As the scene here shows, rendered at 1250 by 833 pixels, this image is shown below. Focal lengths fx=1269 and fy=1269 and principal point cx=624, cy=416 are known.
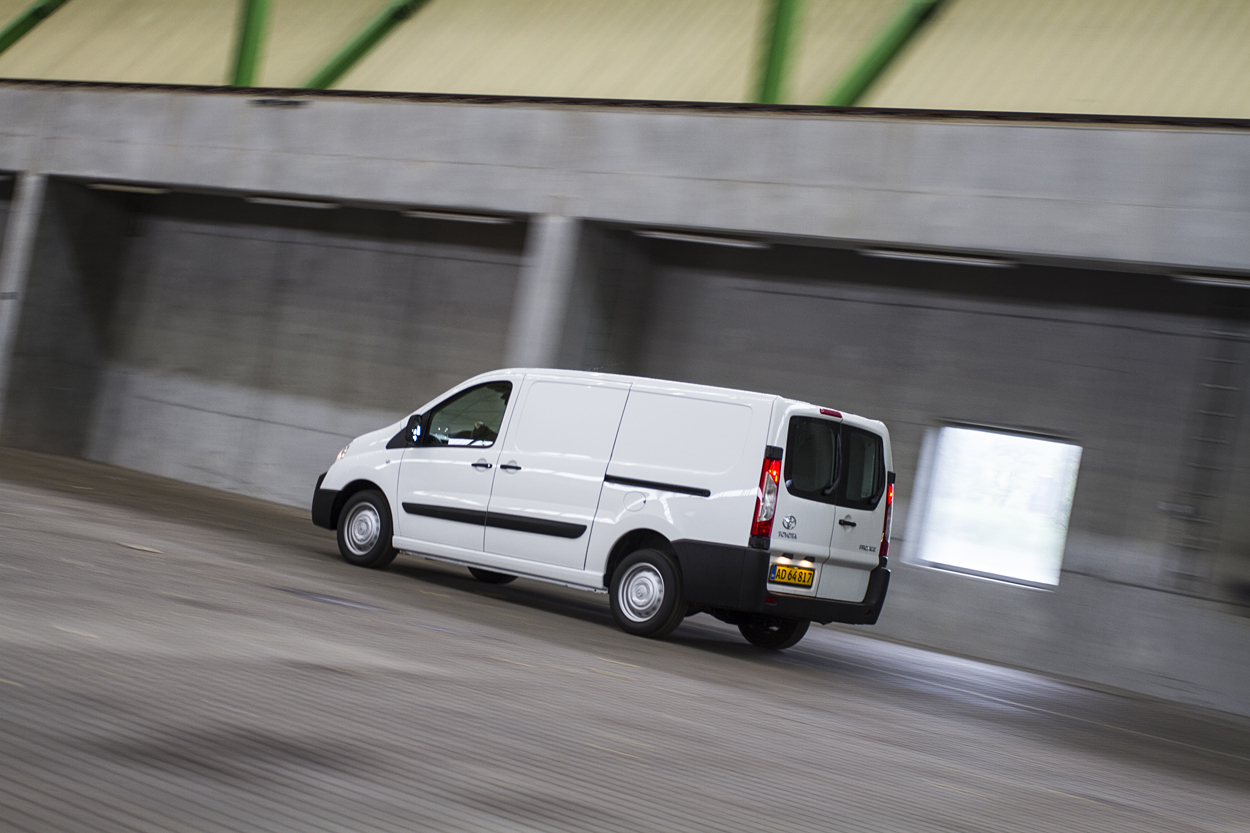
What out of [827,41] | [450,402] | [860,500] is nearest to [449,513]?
[450,402]

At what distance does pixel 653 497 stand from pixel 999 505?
547cm

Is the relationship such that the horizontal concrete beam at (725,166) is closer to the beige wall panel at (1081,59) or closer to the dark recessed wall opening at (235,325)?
the beige wall panel at (1081,59)

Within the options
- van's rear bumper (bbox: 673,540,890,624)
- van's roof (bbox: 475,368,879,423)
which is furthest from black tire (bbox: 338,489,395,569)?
van's rear bumper (bbox: 673,540,890,624)

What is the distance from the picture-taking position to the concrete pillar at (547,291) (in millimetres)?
14375

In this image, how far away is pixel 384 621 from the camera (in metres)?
7.52

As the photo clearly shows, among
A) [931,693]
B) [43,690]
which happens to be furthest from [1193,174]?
[43,690]

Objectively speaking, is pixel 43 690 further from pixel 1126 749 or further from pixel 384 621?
pixel 1126 749

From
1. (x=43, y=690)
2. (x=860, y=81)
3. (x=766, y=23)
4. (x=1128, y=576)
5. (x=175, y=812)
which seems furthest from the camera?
(x=766, y=23)

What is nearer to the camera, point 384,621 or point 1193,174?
point 384,621

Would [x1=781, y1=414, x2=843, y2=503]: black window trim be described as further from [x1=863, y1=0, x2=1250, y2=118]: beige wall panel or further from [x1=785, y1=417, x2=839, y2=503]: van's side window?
[x1=863, y1=0, x2=1250, y2=118]: beige wall panel

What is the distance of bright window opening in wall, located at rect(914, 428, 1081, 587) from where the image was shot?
1268 centimetres

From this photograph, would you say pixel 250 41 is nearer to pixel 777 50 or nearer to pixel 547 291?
pixel 547 291

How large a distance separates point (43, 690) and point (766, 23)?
12535 mm

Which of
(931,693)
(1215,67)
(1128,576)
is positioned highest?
(1215,67)
